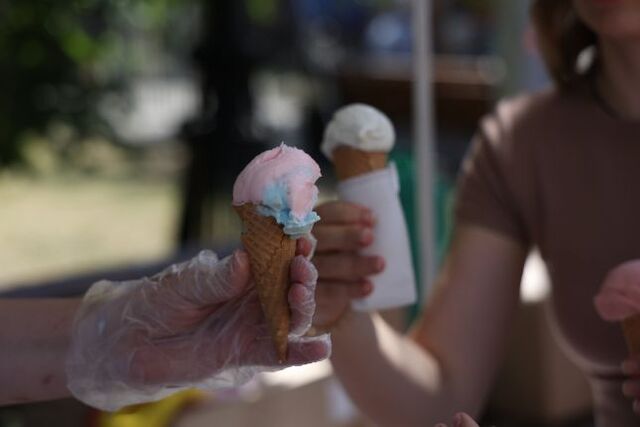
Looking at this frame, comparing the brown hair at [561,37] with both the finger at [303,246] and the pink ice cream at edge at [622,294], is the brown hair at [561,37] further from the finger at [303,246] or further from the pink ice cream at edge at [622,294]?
the finger at [303,246]

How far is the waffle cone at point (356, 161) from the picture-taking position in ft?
5.22

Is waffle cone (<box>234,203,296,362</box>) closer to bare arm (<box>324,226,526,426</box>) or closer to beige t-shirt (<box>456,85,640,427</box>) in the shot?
bare arm (<box>324,226,526,426</box>)

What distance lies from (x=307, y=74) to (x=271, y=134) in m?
2.35

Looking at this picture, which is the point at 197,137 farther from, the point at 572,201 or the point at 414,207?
the point at 572,201

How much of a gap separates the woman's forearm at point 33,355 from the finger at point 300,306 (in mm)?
353

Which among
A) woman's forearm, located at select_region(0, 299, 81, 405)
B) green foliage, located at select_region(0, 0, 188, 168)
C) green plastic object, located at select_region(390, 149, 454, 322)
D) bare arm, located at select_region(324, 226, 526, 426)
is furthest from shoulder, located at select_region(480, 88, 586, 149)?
green foliage, located at select_region(0, 0, 188, 168)

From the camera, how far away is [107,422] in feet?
8.62

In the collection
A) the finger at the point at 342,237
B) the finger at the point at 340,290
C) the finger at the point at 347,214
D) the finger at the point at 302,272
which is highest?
the finger at the point at 302,272

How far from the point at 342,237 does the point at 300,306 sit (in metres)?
0.38

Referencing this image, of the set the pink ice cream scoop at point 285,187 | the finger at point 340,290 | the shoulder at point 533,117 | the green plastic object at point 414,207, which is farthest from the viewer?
the green plastic object at point 414,207

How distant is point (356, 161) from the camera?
160cm

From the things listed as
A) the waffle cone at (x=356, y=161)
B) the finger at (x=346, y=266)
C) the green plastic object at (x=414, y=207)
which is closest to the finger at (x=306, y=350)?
the finger at (x=346, y=266)

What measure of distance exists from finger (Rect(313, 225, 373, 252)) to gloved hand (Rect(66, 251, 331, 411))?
11.5 inches

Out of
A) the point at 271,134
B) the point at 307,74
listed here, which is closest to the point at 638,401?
the point at 271,134
